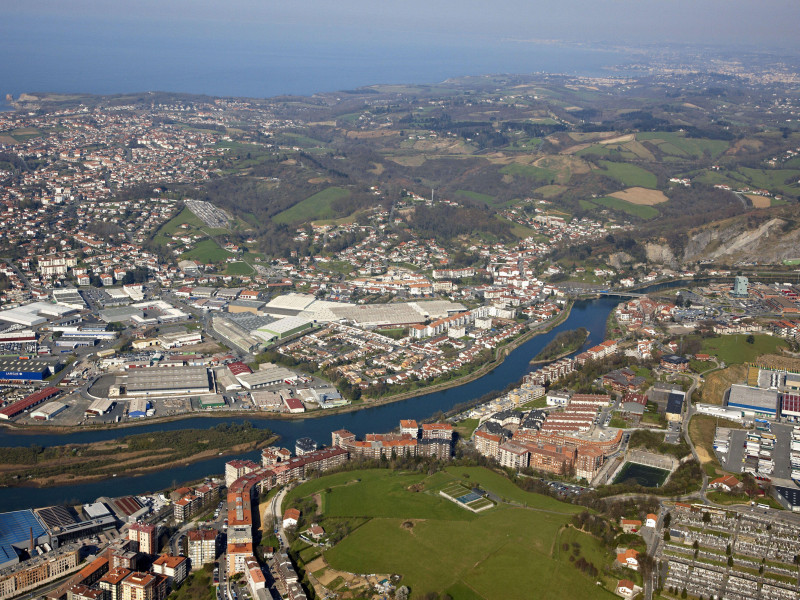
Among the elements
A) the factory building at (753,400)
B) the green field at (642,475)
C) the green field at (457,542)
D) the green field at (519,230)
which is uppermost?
the green field at (519,230)

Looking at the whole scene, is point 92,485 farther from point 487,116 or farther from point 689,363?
point 487,116

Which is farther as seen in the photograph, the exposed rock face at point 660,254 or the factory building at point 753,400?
the exposed rock face at point 660,254

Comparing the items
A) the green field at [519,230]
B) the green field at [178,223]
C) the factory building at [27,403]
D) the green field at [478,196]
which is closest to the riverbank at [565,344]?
the green field at [519,230]

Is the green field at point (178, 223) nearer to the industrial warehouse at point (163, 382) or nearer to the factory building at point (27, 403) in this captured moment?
the industrial warehouse at point (163, 382)

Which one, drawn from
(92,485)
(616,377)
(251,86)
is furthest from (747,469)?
(251,86)

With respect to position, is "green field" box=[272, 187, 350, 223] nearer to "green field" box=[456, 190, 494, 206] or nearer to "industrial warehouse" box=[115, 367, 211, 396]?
"green field" box=[456, 190, 494, 206]

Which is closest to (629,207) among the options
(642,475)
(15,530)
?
(642,475)

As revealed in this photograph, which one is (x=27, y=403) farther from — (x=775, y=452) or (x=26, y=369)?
(x=775, y=452)
